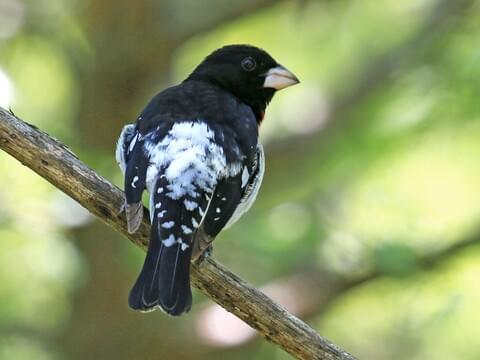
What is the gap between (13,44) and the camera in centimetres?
931

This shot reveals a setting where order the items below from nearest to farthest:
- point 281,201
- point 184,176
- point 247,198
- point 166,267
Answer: point 166,267
point 184,176
point 247,198
point 281,201

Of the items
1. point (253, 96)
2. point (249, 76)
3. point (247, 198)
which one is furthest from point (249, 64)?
point (247, 198)

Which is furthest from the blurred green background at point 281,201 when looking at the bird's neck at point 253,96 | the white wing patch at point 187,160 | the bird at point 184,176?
the white wing patch at point 187,160

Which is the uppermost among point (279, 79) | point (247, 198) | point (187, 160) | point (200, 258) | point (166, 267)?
point (279, 79)

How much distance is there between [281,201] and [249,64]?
2.51 metres

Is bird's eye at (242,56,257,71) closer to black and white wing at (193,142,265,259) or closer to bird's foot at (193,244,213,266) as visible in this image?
black and white wing at (193,142,265,259)

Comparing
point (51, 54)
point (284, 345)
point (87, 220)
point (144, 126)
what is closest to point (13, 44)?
point (51, 54)

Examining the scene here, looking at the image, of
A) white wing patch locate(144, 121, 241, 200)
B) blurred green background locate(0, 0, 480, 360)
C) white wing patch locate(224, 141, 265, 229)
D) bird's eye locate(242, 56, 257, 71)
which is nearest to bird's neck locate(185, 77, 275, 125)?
bird's eye locate(242, 56, 257, 71)

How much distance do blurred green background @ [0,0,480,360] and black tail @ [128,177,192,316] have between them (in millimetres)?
2974

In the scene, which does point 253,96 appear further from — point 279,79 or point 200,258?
point 200,258

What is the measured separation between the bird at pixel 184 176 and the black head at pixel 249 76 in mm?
328

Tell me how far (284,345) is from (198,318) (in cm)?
395

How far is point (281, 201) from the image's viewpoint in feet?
31.0

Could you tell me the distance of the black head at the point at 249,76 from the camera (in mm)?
7082
